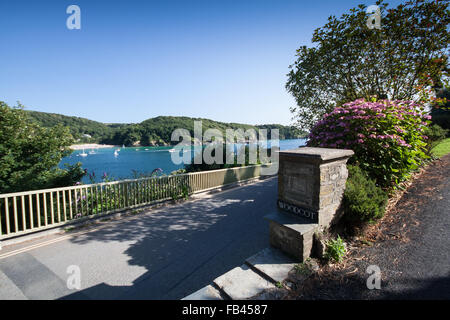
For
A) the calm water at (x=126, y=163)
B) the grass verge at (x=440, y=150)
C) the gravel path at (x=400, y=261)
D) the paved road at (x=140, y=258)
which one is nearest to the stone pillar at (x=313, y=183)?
the gravel path at (x=400, y=261)

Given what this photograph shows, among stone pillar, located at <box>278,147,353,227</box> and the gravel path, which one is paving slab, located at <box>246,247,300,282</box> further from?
stone pillar, located at <box>278,147,353,227</box>

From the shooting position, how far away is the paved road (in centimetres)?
278

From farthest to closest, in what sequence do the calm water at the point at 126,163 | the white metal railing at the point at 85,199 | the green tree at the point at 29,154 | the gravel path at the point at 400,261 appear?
the calm water at the point at 126,163
the green tree at the point at 29,154
the white metal railing at the point at 85,199
the gravel path at the point at 400,261

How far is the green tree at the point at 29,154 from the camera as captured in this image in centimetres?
523

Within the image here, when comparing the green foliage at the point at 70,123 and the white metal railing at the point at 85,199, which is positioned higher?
the green foliage at the point at 70,123

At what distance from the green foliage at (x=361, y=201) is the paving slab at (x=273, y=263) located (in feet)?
4.27

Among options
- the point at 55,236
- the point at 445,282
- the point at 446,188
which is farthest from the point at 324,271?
the point at 55,236

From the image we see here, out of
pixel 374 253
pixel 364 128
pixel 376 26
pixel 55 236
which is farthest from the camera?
pixel 376 26

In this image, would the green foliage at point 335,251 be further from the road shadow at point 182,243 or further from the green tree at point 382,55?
the green tree at point 382,55

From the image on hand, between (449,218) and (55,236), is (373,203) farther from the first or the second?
(55,236)

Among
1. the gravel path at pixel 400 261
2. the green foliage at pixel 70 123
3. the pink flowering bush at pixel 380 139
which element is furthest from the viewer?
the green foliage at pixel 70 123

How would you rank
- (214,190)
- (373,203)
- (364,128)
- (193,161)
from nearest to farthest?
1. (373,203)
2. (364,128)
3. (214,190)
4. (193,161)
